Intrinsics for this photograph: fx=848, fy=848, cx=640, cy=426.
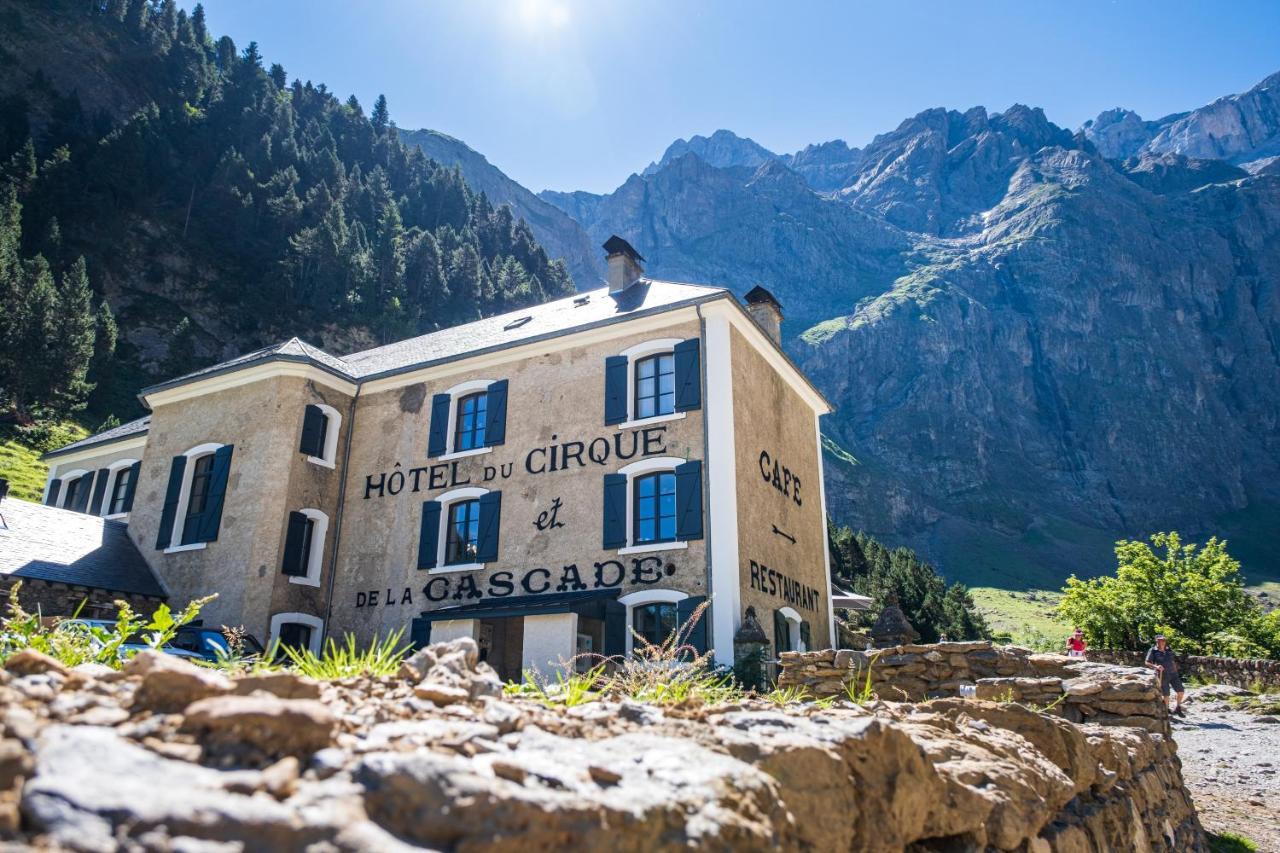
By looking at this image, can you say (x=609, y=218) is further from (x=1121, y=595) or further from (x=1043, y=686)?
(x=1043, y=686)

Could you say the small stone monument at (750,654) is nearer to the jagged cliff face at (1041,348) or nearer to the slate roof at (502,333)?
the slate roof at (502,333)

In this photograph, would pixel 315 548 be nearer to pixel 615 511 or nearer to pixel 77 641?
pixel 615 511

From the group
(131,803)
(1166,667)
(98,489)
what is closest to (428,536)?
(98,489)

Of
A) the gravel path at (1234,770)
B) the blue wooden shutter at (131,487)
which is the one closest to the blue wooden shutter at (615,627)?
the gravel path at (1234,770)

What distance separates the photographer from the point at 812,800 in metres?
2.53

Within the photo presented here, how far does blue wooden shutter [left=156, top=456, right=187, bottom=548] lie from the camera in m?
18.8

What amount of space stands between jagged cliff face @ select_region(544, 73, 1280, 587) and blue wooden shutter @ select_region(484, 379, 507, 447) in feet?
278

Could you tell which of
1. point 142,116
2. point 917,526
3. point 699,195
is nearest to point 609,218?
point 699,195

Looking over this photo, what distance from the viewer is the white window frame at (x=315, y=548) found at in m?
17.8

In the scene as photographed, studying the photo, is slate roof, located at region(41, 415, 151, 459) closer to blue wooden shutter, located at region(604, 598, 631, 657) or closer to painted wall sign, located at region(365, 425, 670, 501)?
painted wall sign, located at region(365, 425, 670, 501)

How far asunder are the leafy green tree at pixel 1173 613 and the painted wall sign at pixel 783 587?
Result: 44.6 ft

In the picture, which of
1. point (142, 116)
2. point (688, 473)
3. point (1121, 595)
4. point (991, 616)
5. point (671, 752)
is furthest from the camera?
point (991, 616)

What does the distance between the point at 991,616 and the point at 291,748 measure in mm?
76222

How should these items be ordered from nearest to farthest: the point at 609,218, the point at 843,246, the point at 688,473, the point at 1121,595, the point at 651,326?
the point at 688,473 < the point at 651,326 < the point at 1121,595 < the point at 843,246 < the point at 609,218
